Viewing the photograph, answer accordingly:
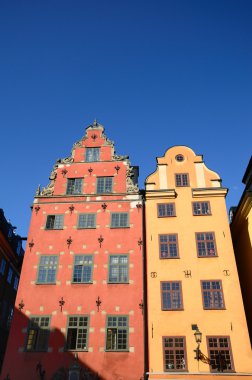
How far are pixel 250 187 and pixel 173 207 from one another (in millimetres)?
5557

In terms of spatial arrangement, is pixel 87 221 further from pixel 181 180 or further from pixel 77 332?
pixel 181 180

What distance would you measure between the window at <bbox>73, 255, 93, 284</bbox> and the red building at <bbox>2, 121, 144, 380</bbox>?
0.22 feet

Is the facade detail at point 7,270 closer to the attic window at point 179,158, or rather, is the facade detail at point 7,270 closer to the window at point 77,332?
the window at point 77,332

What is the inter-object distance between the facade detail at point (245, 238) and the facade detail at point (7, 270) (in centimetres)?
1900

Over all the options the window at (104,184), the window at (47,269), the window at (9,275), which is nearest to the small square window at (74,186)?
the window at (104,184)

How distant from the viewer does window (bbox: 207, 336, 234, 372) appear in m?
18.6

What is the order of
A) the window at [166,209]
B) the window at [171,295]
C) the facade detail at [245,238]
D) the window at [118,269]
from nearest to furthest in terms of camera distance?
the window at [171,295] → the window at [118,269] → the facade detail at [245,238] → the window at [166,209]

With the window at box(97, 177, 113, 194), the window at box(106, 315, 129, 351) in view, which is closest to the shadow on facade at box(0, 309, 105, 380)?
the window at box(106, 315, 129, 351)

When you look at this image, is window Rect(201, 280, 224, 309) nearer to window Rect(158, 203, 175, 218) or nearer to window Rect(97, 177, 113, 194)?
window Rect(158, 203, 175, 218)

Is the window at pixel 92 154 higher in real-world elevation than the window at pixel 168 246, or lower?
higher

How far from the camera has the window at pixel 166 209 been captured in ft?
80.1

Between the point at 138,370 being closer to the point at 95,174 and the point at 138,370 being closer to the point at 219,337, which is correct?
the point at 219,337

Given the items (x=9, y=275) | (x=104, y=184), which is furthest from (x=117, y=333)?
(x=9, y=275)

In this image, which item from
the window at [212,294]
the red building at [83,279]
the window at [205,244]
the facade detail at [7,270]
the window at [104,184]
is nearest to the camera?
the red building at [83,279]
